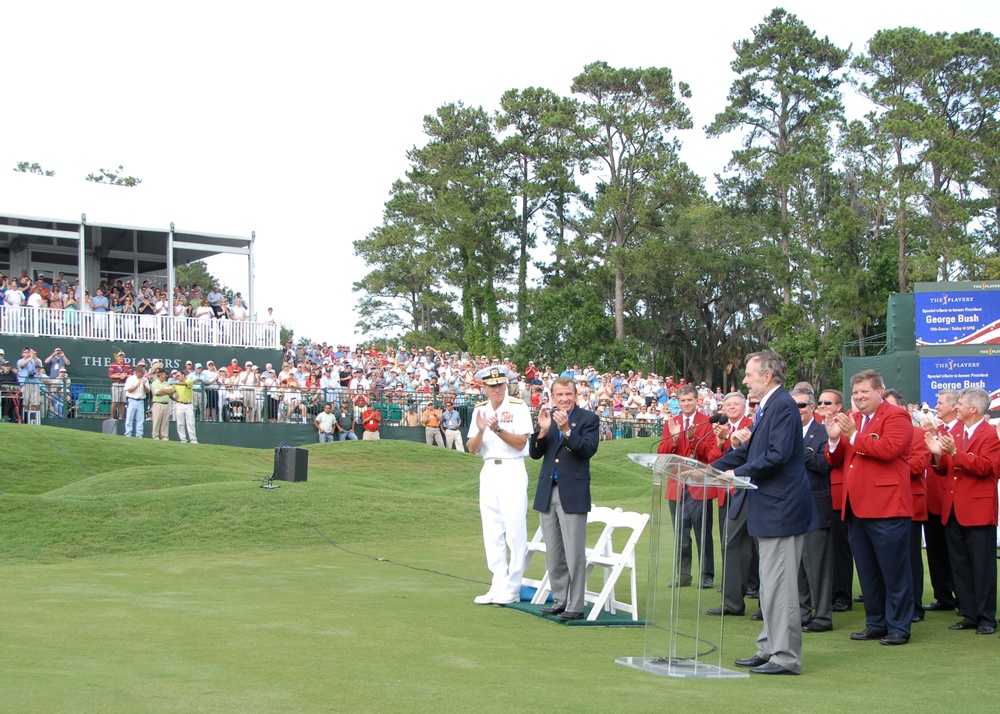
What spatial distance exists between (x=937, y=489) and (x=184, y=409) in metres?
19.3

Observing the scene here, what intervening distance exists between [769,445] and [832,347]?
44.3 metres

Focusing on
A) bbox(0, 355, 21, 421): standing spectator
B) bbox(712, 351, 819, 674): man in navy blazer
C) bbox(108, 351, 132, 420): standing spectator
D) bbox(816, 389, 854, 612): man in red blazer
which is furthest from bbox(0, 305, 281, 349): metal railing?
bbox(712, 351, 819, 674): man in navy blazer

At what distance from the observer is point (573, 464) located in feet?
29.7

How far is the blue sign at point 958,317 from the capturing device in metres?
27.8

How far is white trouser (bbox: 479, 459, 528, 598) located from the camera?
972cm

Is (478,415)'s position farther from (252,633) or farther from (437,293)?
(437,293)

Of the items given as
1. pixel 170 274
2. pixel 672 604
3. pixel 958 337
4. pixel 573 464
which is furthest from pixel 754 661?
pixel 170 274

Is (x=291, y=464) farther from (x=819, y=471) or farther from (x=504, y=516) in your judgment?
(x=819, y=471)

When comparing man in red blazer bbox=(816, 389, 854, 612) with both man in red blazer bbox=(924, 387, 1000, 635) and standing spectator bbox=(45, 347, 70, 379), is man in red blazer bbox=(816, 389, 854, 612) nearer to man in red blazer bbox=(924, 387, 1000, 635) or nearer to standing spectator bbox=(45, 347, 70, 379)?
man in red blazer bbox=(924, 387, 1000, 635)

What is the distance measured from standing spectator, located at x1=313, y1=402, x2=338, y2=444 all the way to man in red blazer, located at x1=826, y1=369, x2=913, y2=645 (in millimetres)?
20601

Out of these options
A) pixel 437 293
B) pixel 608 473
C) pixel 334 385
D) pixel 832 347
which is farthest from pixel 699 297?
pixel 608 473

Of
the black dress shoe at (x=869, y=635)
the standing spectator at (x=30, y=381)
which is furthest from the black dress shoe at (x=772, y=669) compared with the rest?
the standing spectator at (x=30, y=381)

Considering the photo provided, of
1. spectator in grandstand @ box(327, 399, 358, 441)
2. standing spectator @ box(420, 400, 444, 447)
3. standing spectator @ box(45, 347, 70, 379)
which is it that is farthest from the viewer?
standing spectator @ box(420, 400, 444, 447)

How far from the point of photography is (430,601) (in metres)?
9.90
